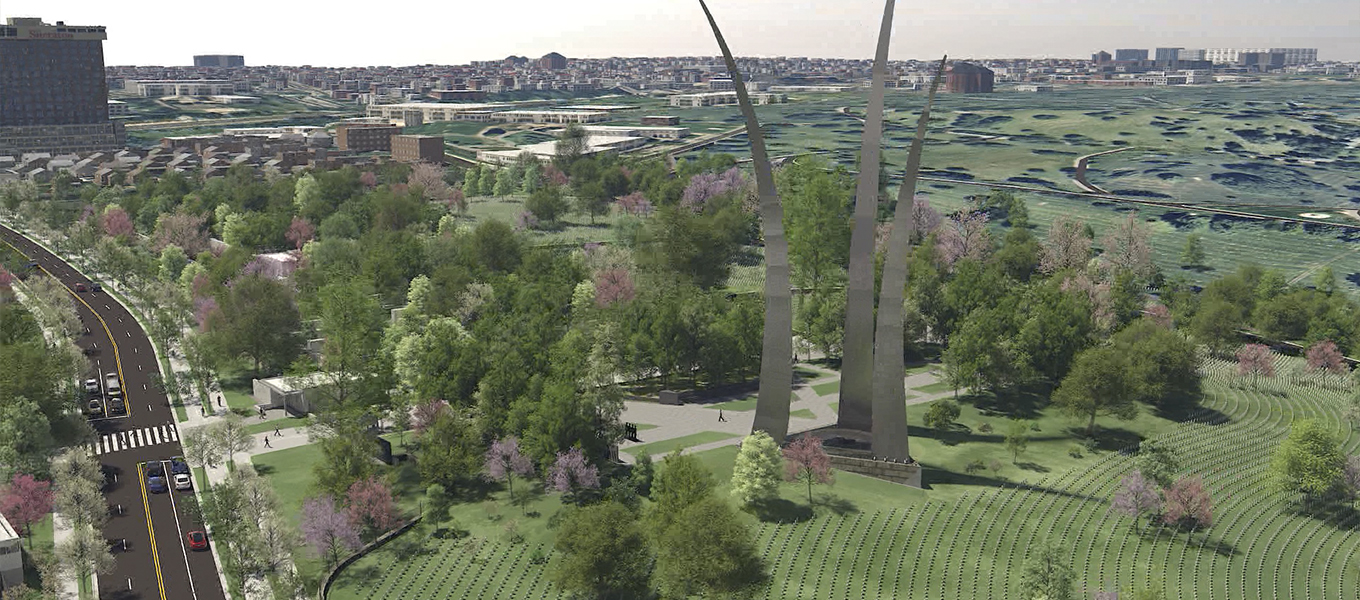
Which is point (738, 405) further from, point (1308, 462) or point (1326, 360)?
point (1326, 360)

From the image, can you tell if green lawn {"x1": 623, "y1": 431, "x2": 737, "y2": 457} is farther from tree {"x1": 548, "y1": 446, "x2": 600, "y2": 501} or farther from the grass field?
tree {"x1": 548, "y1": 446, "x2": 600, "y2": 501}

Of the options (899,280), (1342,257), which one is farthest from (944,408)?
(1342,257)

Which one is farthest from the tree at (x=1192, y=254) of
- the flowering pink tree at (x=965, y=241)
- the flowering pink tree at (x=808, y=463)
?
the flowering pink tree at (x=808, y=463)

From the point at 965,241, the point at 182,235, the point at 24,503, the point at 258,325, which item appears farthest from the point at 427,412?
the point at 182,235

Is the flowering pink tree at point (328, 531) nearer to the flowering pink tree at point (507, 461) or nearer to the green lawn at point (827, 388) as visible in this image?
the flowering pink tree at point (507, 461)

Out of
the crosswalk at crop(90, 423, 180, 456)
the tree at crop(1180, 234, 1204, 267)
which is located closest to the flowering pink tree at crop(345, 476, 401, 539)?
the crosswalk at crop(90, 423, 180, 456)

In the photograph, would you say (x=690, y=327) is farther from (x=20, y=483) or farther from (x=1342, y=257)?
(x=1342, y=257)
